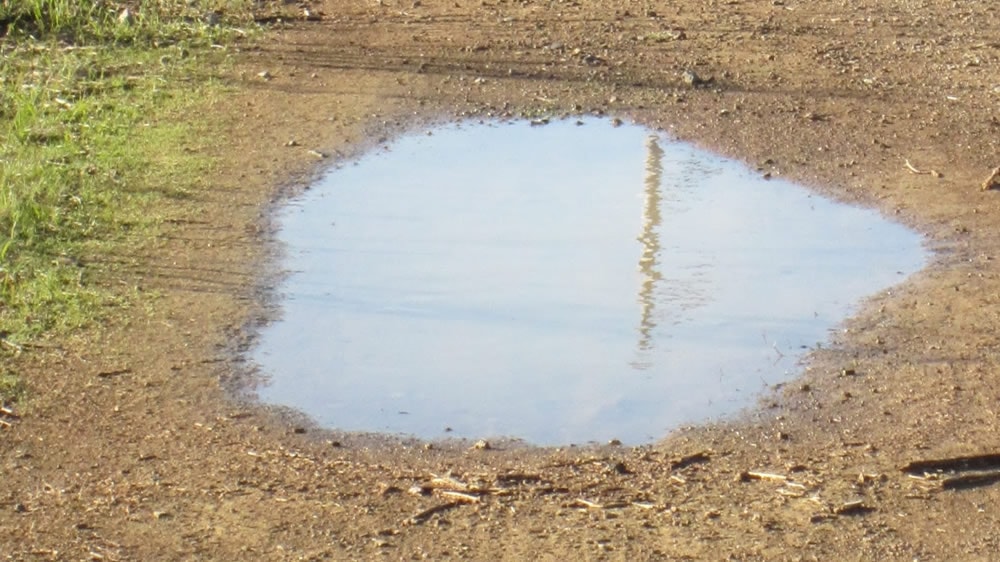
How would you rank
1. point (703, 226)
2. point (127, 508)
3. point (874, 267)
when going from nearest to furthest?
point (127, 508) → point (874, 267) → point (703, 226)

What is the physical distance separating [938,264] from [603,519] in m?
2.53

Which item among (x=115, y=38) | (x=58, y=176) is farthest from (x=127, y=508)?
(x=115, y=38)

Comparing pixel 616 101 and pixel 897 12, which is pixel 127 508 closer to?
pixel 616 101

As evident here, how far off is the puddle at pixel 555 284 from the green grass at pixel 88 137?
2.40 feet

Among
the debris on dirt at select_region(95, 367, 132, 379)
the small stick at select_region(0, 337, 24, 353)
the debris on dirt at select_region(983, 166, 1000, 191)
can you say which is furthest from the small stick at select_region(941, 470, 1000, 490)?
the small stick at select_region(0, 337, 24, 353)

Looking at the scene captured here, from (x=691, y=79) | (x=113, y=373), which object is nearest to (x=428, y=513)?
(x=113, y=373)

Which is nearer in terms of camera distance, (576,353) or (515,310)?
(576,353)

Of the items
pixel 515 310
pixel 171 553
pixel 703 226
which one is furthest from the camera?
pixel 703 226

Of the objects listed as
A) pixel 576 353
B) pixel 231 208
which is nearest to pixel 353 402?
pixel 576 353

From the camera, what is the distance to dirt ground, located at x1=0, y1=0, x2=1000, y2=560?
415 cm

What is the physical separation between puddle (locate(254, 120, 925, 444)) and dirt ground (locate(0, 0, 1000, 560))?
17 centimetres

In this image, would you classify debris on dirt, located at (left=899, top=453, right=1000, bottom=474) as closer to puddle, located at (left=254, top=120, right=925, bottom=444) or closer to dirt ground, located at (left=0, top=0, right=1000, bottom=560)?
dirt ground, located at (left=0, top=0, right=1000, bottom=560)

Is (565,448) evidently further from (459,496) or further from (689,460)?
(459,496)

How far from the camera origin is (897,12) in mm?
9852
